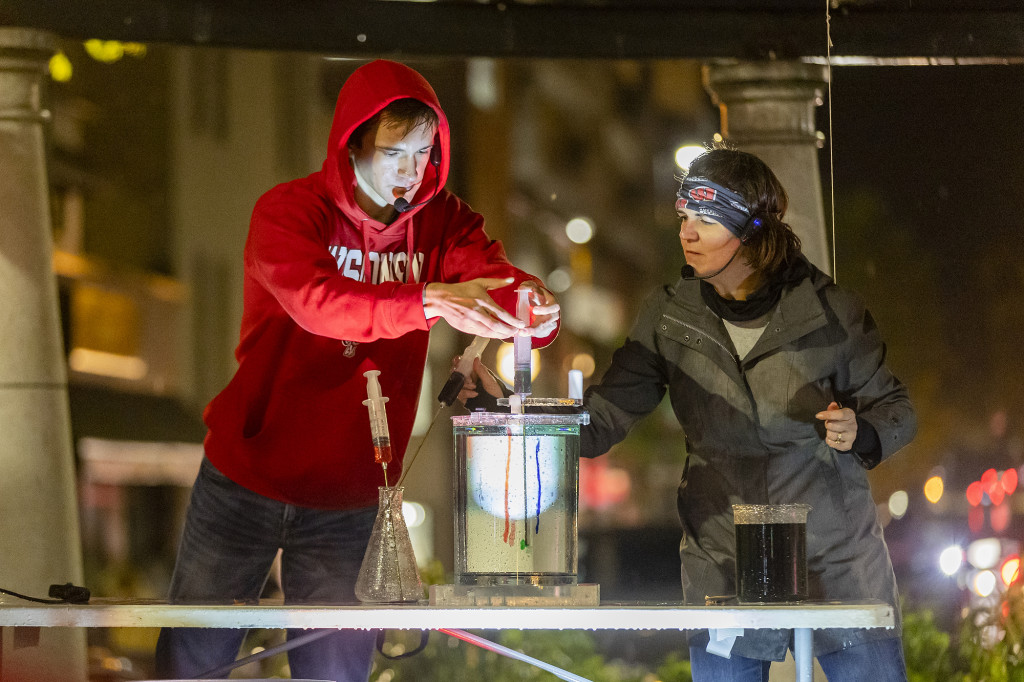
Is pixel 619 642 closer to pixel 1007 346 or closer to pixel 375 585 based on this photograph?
pixel 1007 346

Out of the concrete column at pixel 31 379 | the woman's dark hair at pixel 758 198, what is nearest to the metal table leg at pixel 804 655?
the woman's dark hair at pixel 758 198

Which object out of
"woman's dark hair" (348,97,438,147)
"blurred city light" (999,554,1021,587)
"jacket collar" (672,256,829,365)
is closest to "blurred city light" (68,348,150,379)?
"woman's dark hair" (348,97,438,147)

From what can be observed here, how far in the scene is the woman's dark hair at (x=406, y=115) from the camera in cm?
245

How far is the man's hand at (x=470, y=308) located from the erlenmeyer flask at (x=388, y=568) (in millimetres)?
425

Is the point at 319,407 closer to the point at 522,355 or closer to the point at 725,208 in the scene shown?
the point at 522,355

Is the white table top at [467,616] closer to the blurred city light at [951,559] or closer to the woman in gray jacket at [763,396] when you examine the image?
the woman in gray jacket at [763,396]

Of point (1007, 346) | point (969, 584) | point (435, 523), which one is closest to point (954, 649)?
point (969, 584)

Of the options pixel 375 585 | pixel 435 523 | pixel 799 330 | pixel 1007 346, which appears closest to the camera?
pixel 375 585

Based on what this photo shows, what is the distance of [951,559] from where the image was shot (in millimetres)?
3934

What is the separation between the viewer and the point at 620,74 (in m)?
4.43

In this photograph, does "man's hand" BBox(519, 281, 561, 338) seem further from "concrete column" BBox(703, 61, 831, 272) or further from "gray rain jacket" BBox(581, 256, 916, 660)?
"concrete column" BBox(703, 61, 831, 272)

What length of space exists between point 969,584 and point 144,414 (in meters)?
3.23

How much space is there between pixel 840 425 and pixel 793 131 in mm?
1784

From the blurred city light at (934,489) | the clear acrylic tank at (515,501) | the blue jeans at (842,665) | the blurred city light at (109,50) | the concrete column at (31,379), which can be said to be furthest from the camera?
the blurred city light at (109,50)
